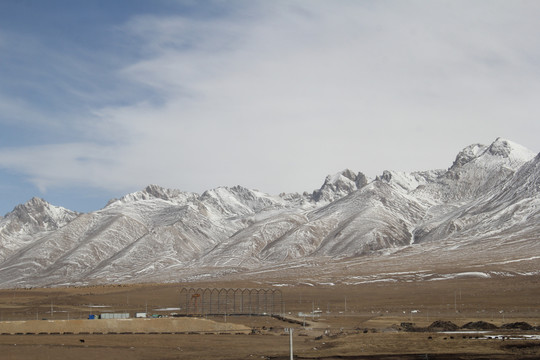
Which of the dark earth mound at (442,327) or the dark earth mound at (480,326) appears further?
the dark earth mound at (480,326)

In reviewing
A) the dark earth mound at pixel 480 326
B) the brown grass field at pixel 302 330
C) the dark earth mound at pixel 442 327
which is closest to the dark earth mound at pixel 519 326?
the dark earth mound at pixel 480 326

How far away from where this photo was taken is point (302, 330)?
286 feet

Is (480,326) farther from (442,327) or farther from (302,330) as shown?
(302,330)

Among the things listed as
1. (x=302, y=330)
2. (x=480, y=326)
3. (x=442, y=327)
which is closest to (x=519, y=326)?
(x=480, y=326)

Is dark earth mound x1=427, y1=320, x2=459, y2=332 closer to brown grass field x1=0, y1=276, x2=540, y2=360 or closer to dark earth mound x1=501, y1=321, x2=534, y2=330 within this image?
brown grass field x1=0, y1=276, x2=540, y2=360

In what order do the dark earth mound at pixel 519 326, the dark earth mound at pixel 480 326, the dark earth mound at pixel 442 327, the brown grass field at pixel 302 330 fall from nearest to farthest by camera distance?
the brown grass field at pixel 302 330, the dark earth mound at pixel 519 326, the dark earth mound at pixel 442 327, the dark earth mound at pixel 480 326

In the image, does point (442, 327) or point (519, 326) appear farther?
A: point (442, 327)

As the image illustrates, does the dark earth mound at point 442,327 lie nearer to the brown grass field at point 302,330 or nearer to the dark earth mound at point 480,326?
the dark earth mound at point 480,326

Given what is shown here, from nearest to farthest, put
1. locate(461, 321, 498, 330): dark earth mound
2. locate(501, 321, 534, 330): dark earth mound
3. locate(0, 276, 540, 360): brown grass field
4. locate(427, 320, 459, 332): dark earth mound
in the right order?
1. locate(0, 276, 540, 360): brown grass field
2. locate(501, 321, 534, 330): dark earth mound
3. locate(427, 320, 459, 332): dark earth mound
4. locate(461, 321, 498, 330): dark earth mound

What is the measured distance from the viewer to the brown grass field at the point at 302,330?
203ft

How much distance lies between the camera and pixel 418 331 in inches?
3169

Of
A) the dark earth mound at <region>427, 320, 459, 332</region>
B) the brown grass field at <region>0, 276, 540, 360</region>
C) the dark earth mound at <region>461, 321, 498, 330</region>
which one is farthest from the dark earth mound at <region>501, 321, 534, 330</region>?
the dark earth mound at <region>427, 320, 459, 332</region>

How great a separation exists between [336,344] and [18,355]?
31.3 m

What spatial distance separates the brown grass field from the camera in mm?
61938
